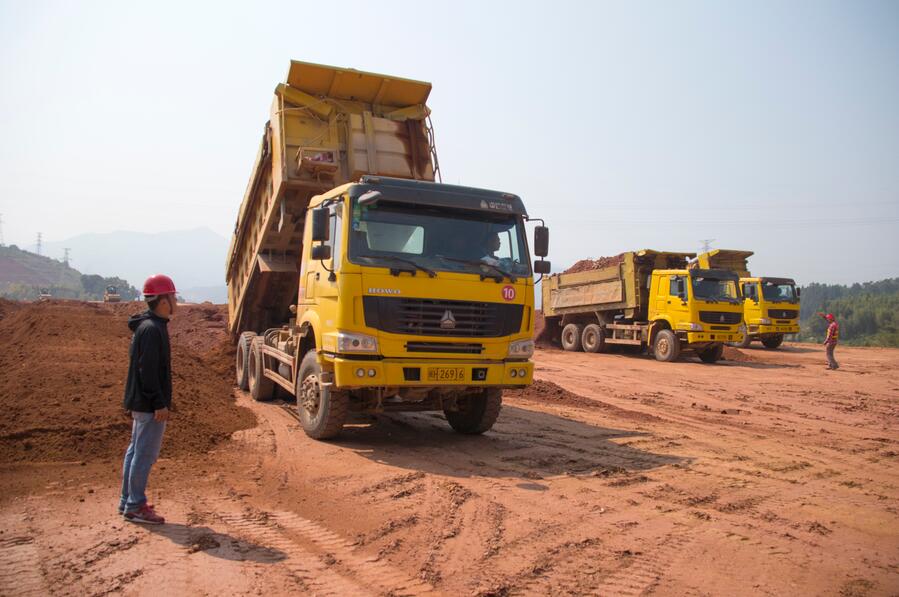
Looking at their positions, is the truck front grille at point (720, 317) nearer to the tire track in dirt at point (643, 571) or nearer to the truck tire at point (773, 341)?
the truck tire at point (773, 341)

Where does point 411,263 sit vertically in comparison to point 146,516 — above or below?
above

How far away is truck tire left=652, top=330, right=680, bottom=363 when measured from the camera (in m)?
19.0

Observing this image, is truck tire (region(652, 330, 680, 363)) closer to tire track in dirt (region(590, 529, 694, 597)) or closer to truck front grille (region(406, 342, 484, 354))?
truck front grille (region(406, 342, 484, 354))

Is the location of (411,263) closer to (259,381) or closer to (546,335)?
(259,381)

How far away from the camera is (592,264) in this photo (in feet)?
86.6

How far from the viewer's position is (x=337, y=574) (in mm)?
3861

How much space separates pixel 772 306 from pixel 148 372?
77.7 ft

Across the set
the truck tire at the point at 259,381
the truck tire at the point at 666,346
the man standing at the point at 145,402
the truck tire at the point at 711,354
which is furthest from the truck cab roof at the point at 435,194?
the truck tire at the point at 711,354

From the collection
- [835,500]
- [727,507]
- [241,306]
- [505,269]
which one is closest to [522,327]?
[505,269]

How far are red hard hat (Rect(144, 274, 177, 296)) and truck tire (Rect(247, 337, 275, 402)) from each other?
5.64m

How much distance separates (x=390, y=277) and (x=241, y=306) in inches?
228

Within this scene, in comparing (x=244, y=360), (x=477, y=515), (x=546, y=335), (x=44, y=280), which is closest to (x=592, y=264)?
(x=546, y=335)

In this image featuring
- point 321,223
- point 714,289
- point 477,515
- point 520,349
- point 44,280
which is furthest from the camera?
point 44,280

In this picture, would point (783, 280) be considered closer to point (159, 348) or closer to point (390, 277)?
point (390, 277)
